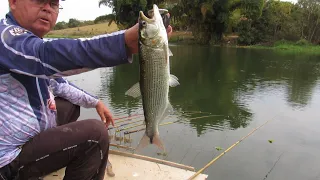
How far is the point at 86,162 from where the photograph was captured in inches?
99.0

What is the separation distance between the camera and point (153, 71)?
2213mm

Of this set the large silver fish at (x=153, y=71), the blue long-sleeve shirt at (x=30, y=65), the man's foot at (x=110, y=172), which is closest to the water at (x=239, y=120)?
the man's foot at (x=110, y=172)

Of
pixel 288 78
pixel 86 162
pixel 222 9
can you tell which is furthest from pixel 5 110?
pixel 222 9

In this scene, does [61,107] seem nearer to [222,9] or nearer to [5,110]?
[5,110]

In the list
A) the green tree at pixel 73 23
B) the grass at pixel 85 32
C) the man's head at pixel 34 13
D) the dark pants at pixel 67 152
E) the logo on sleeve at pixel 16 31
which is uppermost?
the man's head at pixel 34 13

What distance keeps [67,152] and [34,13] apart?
1.05 m

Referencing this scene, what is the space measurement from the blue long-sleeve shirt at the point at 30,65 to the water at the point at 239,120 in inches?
158

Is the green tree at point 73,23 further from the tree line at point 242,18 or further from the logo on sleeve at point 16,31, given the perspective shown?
the logo on sleeve at point 16,31

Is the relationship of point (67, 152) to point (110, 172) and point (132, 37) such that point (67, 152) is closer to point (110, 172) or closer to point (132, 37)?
point (132, 37)

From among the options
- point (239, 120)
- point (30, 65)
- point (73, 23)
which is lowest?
point (239, 120)

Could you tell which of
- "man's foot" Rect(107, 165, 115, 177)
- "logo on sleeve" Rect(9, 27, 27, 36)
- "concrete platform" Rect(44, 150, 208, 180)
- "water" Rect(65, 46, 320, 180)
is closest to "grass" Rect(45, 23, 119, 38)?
"water" Rect(65, 46, 320, 180)

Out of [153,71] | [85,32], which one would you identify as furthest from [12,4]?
[85,32]

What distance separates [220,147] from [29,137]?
5.04 meters

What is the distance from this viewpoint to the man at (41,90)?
5.95 feet
